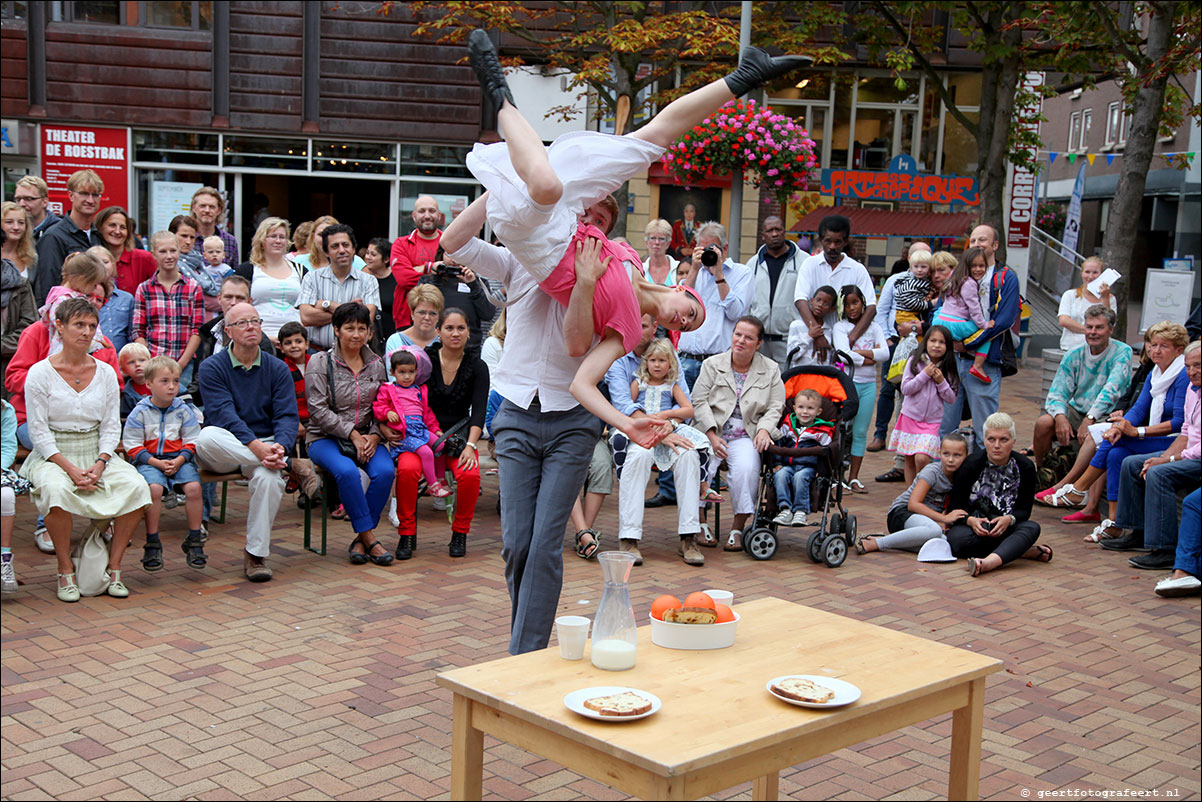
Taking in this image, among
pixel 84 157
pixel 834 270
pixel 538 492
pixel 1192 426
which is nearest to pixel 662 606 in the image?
pixel 538 492

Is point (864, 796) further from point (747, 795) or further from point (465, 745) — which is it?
point (465, 745)

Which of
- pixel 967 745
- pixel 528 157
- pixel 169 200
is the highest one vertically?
pixel 169 200

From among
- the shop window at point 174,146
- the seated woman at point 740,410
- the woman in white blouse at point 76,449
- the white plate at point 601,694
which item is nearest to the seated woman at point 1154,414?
the seated woman at point 740,410

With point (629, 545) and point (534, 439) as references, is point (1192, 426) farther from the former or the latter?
point (534, 439)

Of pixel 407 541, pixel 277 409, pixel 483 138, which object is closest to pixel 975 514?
pixel 407 541

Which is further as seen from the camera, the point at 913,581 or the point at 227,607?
the point at 913,581

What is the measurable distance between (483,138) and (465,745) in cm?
1630

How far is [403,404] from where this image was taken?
21.4ft

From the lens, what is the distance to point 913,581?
242 inches

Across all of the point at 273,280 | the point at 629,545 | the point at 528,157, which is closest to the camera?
the point at 528,157

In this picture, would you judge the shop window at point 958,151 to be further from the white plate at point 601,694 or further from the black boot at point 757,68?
the white plate at point 601,694

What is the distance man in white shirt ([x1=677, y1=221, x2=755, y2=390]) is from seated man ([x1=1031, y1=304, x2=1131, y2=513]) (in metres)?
2.26

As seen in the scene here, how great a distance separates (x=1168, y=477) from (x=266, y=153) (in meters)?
15.0

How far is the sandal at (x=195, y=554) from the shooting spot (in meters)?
5.70
